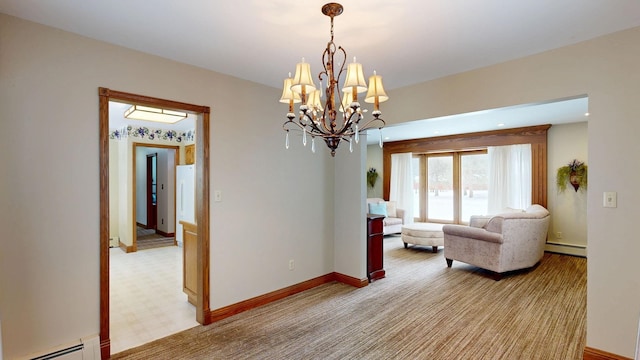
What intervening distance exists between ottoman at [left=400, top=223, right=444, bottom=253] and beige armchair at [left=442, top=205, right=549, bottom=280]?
0.94m

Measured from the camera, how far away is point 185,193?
6.20 metres

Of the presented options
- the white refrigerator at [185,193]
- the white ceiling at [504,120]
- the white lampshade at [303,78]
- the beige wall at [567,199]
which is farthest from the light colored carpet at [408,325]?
the white refrigerator at [185,193]

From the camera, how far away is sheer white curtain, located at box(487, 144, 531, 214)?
19.9 ft

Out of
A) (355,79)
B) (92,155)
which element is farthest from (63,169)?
(355,79)

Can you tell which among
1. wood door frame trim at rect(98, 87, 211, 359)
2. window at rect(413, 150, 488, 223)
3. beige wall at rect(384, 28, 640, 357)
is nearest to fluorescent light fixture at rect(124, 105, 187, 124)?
wood door frame trim at rect(98, 87, 211, 359)

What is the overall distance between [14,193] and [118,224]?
472cm

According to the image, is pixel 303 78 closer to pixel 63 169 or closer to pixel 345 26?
pixel 345 26

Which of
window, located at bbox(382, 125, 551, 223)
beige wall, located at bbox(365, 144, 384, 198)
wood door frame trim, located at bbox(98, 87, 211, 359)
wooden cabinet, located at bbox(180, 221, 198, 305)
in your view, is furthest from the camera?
beige wall, located at bbox(365, 144, 384, 198)

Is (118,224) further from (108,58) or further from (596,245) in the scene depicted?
(596,245)

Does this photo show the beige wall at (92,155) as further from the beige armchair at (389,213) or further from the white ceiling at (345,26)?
the beige armchair at (389,213)

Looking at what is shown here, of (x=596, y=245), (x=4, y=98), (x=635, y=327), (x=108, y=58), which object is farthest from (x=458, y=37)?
(x=4, y=98)

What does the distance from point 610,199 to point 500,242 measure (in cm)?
202

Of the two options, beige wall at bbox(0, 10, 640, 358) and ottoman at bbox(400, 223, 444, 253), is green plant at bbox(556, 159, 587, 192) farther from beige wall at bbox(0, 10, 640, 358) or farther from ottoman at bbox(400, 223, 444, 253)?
beige wall at bbox(0, 10, 640, 358)

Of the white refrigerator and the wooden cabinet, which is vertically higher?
the white refrigerator
